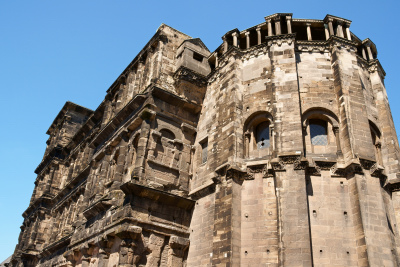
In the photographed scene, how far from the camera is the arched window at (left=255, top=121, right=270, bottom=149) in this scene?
1562 centimetres

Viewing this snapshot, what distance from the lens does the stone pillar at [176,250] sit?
15.4m

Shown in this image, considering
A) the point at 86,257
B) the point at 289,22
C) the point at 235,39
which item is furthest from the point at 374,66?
the point at 86,257

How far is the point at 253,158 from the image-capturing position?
15.2m

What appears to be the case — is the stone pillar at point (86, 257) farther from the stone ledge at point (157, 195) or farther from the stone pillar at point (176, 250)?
the stone pillar at point (176, 250)

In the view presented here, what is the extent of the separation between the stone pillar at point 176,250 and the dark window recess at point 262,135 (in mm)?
5370

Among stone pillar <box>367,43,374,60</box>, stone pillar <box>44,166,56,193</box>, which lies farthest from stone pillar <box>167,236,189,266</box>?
stone pillar <box>44,166,56,193</box>

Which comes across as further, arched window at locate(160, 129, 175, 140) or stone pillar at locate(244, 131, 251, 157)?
arched window at locate(160, 129, 175, 140)

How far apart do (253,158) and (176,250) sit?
524 centimetres

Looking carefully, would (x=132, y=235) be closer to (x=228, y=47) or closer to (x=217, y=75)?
(x=217, y=75)

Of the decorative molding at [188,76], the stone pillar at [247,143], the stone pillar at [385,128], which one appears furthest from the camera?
the decorative molding at [188,76]

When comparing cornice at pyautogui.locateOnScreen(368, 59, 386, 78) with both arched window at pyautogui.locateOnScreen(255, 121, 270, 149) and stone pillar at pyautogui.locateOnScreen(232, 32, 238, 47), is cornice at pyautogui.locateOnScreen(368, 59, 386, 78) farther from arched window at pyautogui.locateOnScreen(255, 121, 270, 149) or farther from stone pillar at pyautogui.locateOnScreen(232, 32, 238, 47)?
stone pillar at pyautogui.locateOnScreen(232, 32, 238, 47)

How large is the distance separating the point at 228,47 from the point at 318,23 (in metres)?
4.56

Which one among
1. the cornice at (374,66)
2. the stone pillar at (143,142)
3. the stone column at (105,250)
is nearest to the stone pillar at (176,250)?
the stone column at (105,250)

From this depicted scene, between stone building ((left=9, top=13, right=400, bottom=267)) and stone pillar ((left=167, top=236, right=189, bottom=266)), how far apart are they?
5 centimetres
